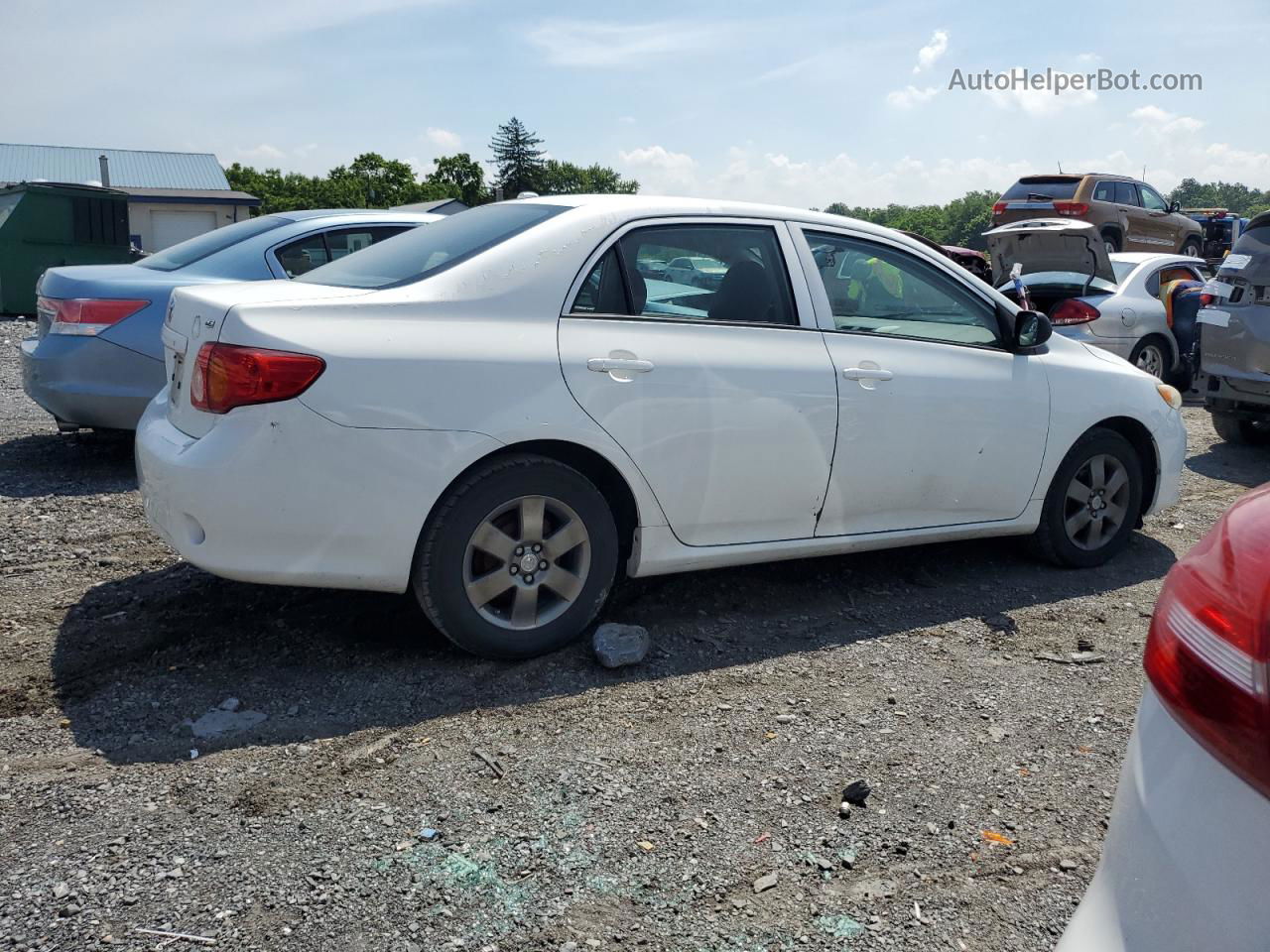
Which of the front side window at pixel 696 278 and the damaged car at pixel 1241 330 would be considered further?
the damaged car at pixel 1241 330

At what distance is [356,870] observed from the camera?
275cm

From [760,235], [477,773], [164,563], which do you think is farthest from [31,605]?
[760,235]

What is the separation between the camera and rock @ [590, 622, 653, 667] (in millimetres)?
4039

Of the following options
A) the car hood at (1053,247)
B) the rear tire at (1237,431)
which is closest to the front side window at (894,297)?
the rear tire at (1237,431)

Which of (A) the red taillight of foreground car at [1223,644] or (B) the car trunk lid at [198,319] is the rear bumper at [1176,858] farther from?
(B) the car trunk lid at [198,319]

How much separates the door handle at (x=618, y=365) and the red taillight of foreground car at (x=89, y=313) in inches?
142

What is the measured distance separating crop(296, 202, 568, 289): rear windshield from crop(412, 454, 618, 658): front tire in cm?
80

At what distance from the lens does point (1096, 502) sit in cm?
544

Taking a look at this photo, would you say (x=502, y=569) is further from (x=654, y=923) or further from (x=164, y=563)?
(x=164, y=563)

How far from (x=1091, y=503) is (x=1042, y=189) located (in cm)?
1606

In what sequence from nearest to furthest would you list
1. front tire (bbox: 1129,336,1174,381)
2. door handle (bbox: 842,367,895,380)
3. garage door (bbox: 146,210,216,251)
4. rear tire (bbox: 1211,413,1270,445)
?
door handle (bbox: 842,367,895,380), rear tire (bbox: 1211,413,1270,445), front tire (bbox: 1129,336,1174,381), garage door (bbox: 146,210,216,251)

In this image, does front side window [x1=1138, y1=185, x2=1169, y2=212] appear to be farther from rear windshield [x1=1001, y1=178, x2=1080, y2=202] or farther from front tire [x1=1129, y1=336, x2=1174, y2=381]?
front tire [x1=1129, y1=336, x2=1174, y2=381]

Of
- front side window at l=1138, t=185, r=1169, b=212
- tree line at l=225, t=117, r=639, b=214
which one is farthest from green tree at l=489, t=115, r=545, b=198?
front side window at l=1138, t=185, r=1169, b=212

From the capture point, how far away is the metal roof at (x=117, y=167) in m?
66.4
